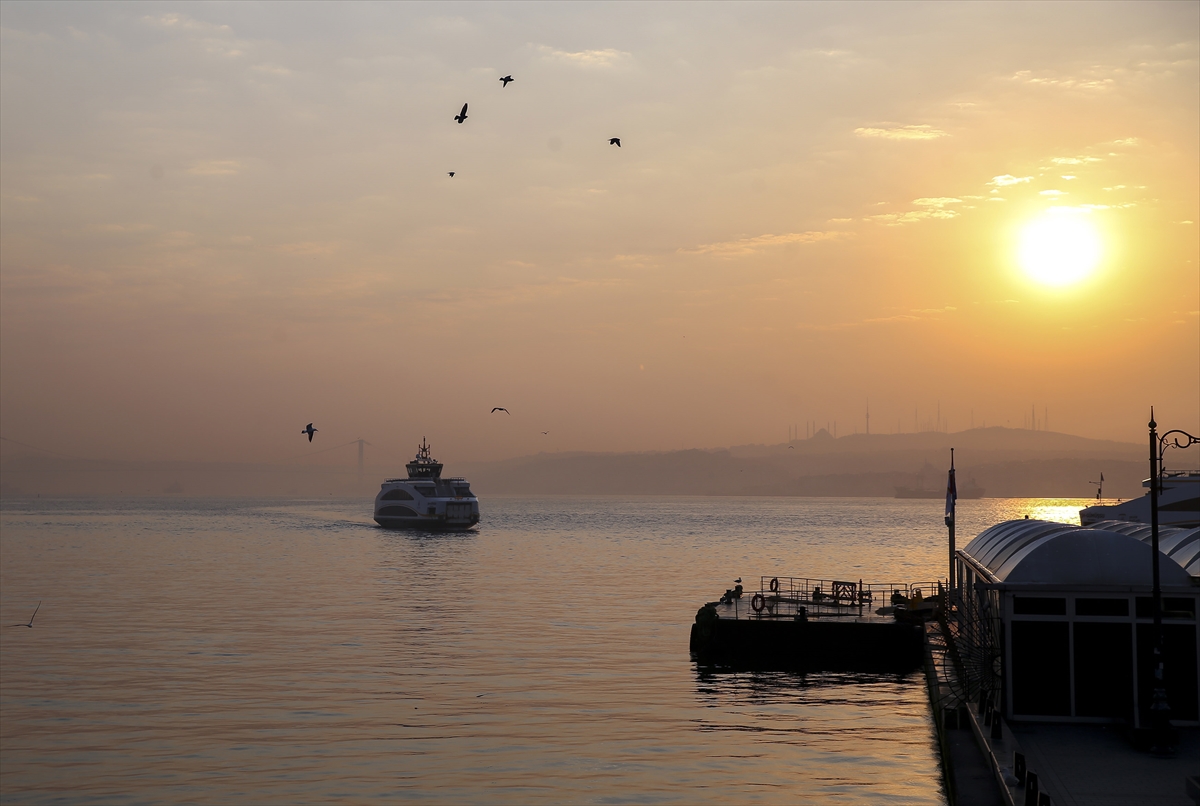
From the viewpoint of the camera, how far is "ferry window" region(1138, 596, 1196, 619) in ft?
91.7

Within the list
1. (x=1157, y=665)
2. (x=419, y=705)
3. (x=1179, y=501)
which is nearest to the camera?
(x=1157, y=665)

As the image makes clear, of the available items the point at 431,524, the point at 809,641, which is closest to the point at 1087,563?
the point at 809,641

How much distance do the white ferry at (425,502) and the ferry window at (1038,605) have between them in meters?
127

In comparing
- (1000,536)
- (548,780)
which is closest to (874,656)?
(1000,536)

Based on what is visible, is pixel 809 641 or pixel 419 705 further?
pixel 809 641

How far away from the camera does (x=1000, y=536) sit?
41188 mm

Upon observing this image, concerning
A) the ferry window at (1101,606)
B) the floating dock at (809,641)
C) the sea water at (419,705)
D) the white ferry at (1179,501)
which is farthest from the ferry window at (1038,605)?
the white ferry at (1179,501)

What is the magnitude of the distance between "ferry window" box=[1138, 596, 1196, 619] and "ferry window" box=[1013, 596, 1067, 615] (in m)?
1.87

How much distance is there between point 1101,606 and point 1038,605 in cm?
153

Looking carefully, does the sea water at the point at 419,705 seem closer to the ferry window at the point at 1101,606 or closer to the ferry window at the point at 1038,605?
the ferry window at the point at 1038,605

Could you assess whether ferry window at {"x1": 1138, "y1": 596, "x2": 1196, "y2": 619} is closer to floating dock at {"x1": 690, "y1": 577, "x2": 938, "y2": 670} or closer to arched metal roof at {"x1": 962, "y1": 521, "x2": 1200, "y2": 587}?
arched metal roof at {"x1": 962, "y1": 521, "x2": 1200, "y2": 587}

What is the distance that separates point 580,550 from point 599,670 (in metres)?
88.2

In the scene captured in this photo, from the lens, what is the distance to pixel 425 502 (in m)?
153

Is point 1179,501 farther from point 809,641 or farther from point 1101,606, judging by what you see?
point 1101,606
